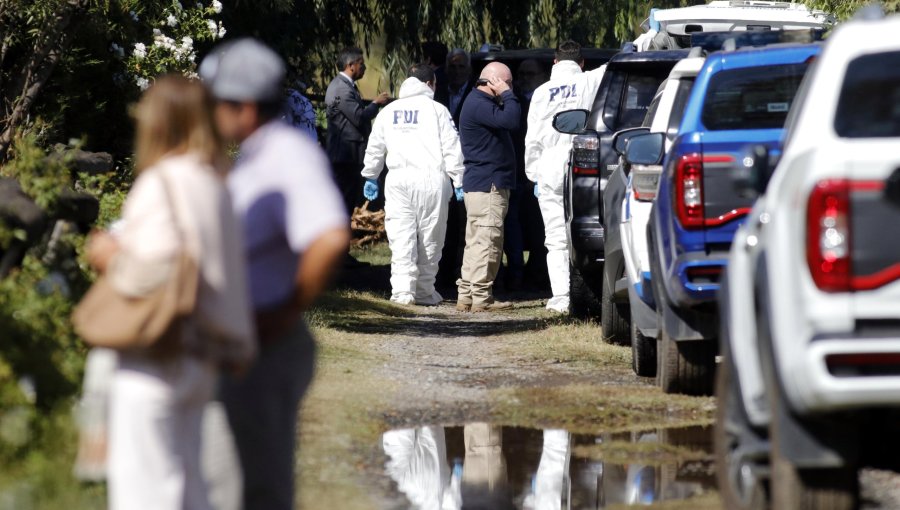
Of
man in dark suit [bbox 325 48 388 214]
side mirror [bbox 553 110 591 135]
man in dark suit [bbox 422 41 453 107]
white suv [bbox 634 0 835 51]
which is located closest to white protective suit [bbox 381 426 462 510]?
side mirror [bbox 553 110 591 135]

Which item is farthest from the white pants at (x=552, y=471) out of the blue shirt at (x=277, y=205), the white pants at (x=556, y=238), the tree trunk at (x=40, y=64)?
the white pants at (x=556, y=238)

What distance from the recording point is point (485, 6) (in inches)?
757

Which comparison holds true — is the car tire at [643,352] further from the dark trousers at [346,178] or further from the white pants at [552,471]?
the dark trousers at [346,178]

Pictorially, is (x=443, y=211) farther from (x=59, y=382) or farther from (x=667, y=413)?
(x=59, y=382)

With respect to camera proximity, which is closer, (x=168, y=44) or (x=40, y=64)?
(x=40, y=64)

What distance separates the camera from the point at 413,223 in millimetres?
15141

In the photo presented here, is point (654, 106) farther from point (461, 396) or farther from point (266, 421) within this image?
point (266, 421)

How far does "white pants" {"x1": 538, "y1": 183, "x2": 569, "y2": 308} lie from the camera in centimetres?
1412

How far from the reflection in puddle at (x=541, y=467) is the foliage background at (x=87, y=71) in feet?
5.01

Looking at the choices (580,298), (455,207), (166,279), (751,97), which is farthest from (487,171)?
(166,279)

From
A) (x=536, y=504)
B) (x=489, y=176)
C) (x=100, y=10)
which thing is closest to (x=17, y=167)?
(x=100, y=10)

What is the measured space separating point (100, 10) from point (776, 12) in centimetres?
632

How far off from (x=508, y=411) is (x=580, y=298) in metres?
4.49

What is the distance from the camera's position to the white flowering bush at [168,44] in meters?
11.5
